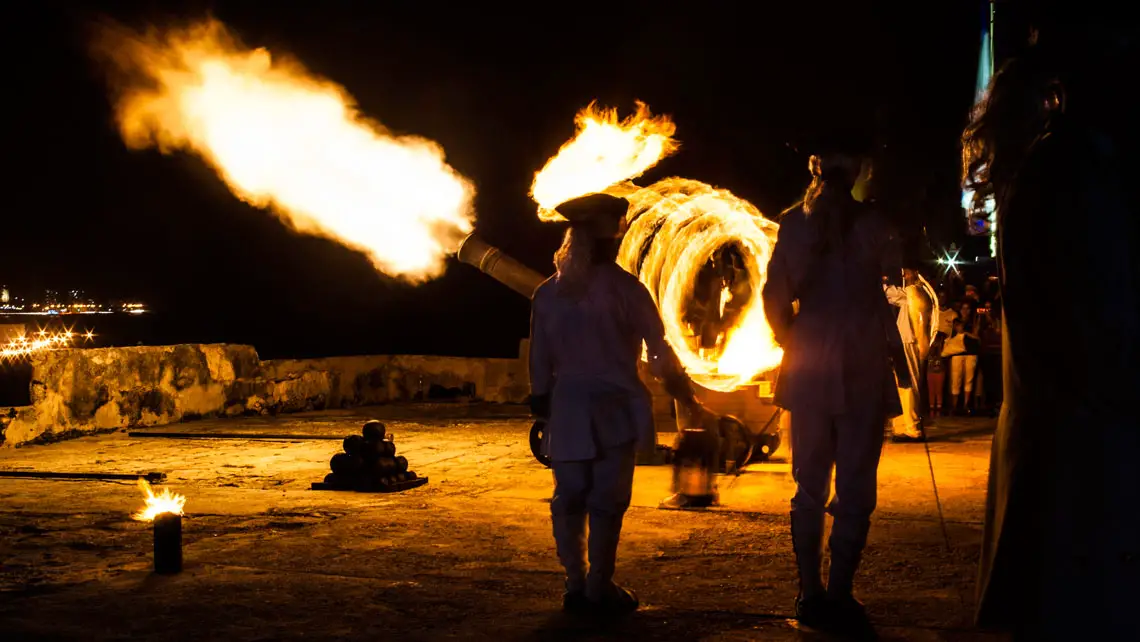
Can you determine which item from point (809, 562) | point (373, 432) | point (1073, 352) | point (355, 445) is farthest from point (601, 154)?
point (1073, 352)

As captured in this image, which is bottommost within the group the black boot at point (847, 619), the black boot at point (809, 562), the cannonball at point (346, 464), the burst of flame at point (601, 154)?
the black boot at point (847, 619)

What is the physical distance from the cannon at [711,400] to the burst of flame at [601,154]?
0.57 meters

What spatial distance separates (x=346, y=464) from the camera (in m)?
8.86

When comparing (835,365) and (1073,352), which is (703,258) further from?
(1073,352)

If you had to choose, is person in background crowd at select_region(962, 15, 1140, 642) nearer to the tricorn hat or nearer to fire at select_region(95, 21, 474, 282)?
the tricorn hat

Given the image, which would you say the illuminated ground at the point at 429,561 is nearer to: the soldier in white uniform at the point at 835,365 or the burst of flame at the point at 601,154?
the soldier in white uniform at the point at 835,365

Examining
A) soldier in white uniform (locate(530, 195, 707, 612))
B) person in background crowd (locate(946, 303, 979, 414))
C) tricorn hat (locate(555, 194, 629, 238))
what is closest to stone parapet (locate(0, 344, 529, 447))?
person in background crowd (locate(946, 303, 979, 414))

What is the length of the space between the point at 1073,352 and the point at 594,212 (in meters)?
2.93

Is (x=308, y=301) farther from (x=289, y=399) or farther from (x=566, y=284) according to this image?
(x=566, y=284)

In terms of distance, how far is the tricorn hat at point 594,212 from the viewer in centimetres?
531

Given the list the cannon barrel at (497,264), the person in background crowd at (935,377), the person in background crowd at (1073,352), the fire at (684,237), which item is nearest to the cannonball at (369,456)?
the cannon barrel at (497,264)

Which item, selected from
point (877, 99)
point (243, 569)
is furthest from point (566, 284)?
point (877, 99)

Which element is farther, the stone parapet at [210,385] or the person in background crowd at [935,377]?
the person in background crowd at [935,377]

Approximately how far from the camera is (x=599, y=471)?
5.21 metres
